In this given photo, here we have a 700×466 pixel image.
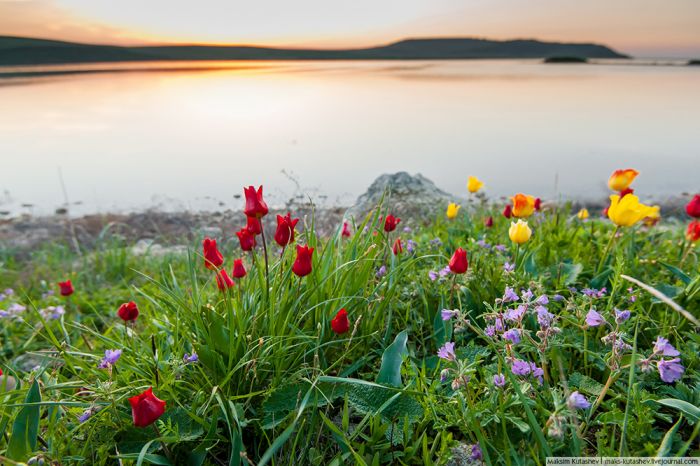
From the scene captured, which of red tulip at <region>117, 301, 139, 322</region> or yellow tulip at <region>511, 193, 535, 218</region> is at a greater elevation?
yellow tulip at <region>511, 193, 535, 218</region>

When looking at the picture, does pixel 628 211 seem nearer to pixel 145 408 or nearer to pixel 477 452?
pixel 477 452

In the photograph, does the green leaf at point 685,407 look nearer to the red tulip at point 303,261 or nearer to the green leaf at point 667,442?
the green leaf at point 667,442

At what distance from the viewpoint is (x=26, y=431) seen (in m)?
1.74

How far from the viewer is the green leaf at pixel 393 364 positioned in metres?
1.88

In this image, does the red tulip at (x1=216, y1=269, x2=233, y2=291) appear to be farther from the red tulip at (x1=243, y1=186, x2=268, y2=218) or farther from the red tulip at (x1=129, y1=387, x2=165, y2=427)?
the red tulip at (x1=129, y1=387, x2=165, y2=427)

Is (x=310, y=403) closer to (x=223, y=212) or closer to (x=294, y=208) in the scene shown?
(x=294, y=208)

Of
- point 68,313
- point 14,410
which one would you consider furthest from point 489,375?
point 68,313

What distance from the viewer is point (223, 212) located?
7.43m

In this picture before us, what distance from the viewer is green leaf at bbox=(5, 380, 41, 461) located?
Result: 1.72 m

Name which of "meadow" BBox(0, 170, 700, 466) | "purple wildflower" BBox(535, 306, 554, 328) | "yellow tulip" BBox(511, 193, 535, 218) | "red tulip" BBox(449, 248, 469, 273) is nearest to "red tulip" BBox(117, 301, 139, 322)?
"meadow" BBox(0, 170, 700, 466)

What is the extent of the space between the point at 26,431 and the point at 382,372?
3.99 ft

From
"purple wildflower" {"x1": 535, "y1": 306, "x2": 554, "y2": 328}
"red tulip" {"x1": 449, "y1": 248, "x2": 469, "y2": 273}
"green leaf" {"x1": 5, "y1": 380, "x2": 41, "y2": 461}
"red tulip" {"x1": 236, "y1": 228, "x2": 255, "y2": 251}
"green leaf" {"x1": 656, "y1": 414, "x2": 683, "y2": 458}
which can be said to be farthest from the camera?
"red tulip" {"x1": 236, "y1": 228, "x2": 255, "y2": 251}

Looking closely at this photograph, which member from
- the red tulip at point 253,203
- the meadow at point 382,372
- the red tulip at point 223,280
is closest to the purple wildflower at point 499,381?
the meadow at point 382,372

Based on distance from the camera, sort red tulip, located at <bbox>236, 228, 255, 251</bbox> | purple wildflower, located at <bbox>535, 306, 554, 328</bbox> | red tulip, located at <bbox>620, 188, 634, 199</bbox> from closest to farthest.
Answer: purple wildflower, located at <bbox>535, 306, 554, 328</bbox> < red tulip, located at <bbox>236, 228, 255, 251</bbox> < red tulip, located at <bbox>620, 188, 634, 199</bbox>
